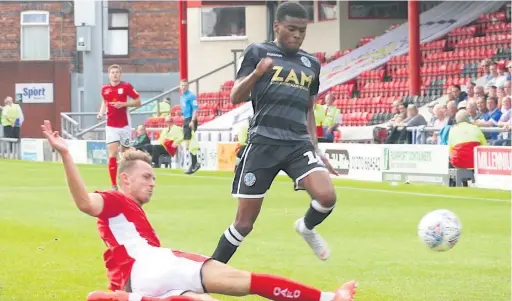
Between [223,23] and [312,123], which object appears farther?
[223,23]

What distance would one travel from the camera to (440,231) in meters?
10.4

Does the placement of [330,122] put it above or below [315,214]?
above

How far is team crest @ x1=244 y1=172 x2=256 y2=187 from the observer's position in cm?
1002

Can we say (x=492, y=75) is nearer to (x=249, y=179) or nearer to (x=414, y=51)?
(x=414, y=51)

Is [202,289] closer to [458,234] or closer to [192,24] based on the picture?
[458,234]

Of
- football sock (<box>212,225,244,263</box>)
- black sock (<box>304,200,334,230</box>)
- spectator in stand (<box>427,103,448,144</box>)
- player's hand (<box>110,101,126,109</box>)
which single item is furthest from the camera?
spectator in stand (<box>427,103,448,144</box>)

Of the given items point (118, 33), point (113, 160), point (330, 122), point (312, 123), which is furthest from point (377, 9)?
point (312, 123)

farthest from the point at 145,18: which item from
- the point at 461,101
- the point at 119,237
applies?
the point at 119,237

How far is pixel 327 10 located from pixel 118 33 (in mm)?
18220

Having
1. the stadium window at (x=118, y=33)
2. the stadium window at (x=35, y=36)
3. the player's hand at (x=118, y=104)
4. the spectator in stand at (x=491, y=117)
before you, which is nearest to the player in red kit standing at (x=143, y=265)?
the player's hand at (x=118, y=104)

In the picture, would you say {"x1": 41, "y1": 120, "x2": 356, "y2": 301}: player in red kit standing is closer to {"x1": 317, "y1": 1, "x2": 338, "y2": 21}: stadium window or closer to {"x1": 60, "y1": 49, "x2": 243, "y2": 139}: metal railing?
{"x1": 60, "y1": 49, "x2": 243, "y2": 139}: metal railing

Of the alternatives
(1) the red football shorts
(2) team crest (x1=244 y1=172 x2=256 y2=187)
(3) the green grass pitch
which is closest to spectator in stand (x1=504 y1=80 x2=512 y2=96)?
(3) the green grass pitch

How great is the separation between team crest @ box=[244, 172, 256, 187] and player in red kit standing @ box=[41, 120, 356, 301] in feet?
6.43

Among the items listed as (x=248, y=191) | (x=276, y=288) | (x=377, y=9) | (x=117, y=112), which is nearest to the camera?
(x=276, y=288)
